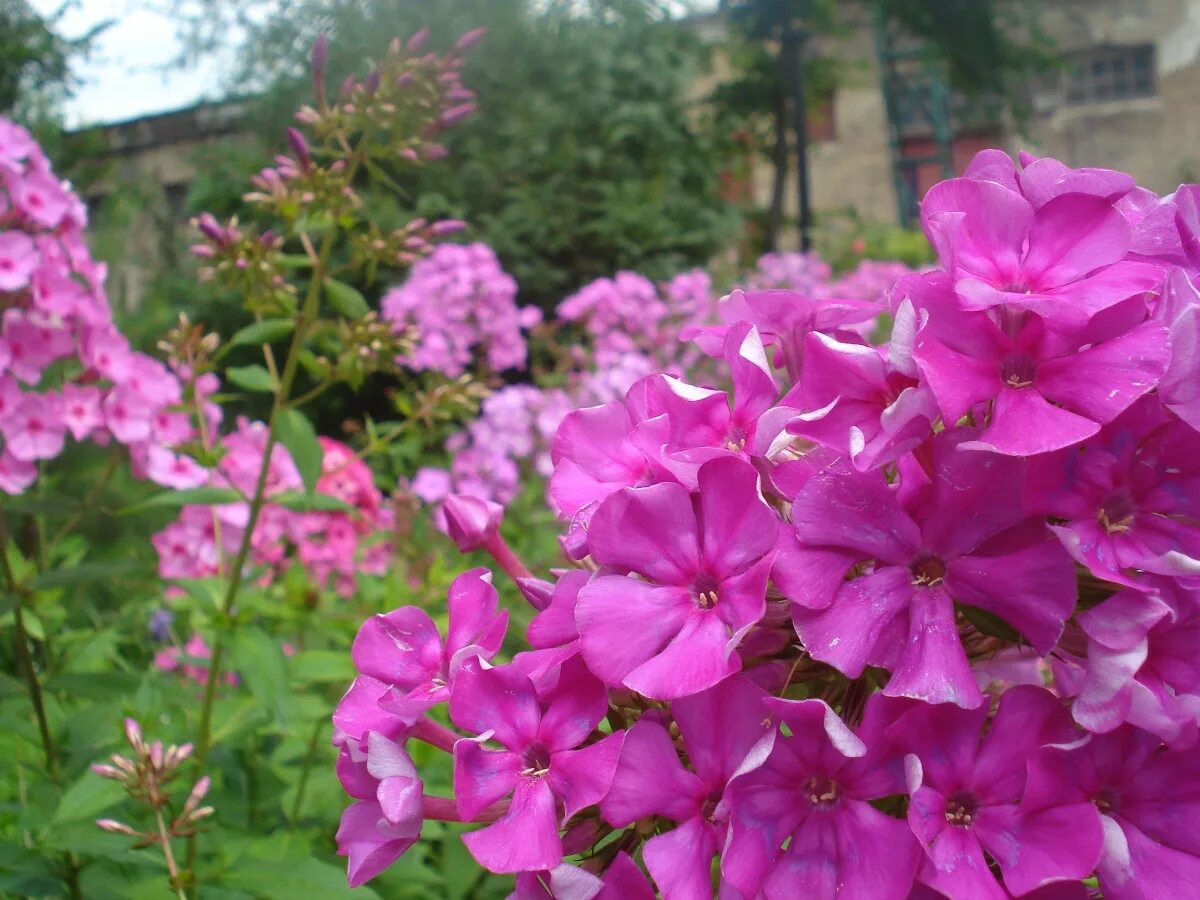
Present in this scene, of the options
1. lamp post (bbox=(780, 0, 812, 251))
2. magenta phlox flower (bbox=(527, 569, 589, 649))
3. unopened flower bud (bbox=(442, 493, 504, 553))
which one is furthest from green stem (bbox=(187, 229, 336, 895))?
lamp post (bbox=(780, 0, 812, 251))

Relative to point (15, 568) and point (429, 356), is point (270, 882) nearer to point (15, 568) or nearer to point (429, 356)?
point (15, 568)

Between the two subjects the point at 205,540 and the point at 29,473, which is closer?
the point at 29,473

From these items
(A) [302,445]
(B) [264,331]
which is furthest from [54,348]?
(A) [302,445]

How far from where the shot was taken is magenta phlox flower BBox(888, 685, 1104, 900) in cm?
60

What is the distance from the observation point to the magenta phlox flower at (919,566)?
24.4 inches

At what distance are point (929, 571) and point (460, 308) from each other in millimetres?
4004

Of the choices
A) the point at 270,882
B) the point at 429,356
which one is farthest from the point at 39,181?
the point at 429,356

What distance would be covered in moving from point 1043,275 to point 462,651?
1.52 feet

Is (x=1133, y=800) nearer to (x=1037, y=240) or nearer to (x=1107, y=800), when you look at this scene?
(x=1107, y=800)

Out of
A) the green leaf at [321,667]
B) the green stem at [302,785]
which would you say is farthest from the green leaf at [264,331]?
the green stem at [302,785]

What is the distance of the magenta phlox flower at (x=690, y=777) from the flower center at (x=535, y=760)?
5cm

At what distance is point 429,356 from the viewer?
4414 mm

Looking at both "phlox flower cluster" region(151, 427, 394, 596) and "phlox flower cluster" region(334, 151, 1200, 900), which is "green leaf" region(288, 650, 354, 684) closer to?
"phlox flower cluster" region(151, 427, 394, 596)

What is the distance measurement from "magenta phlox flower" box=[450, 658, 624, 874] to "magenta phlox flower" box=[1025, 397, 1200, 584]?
0.99 feet
